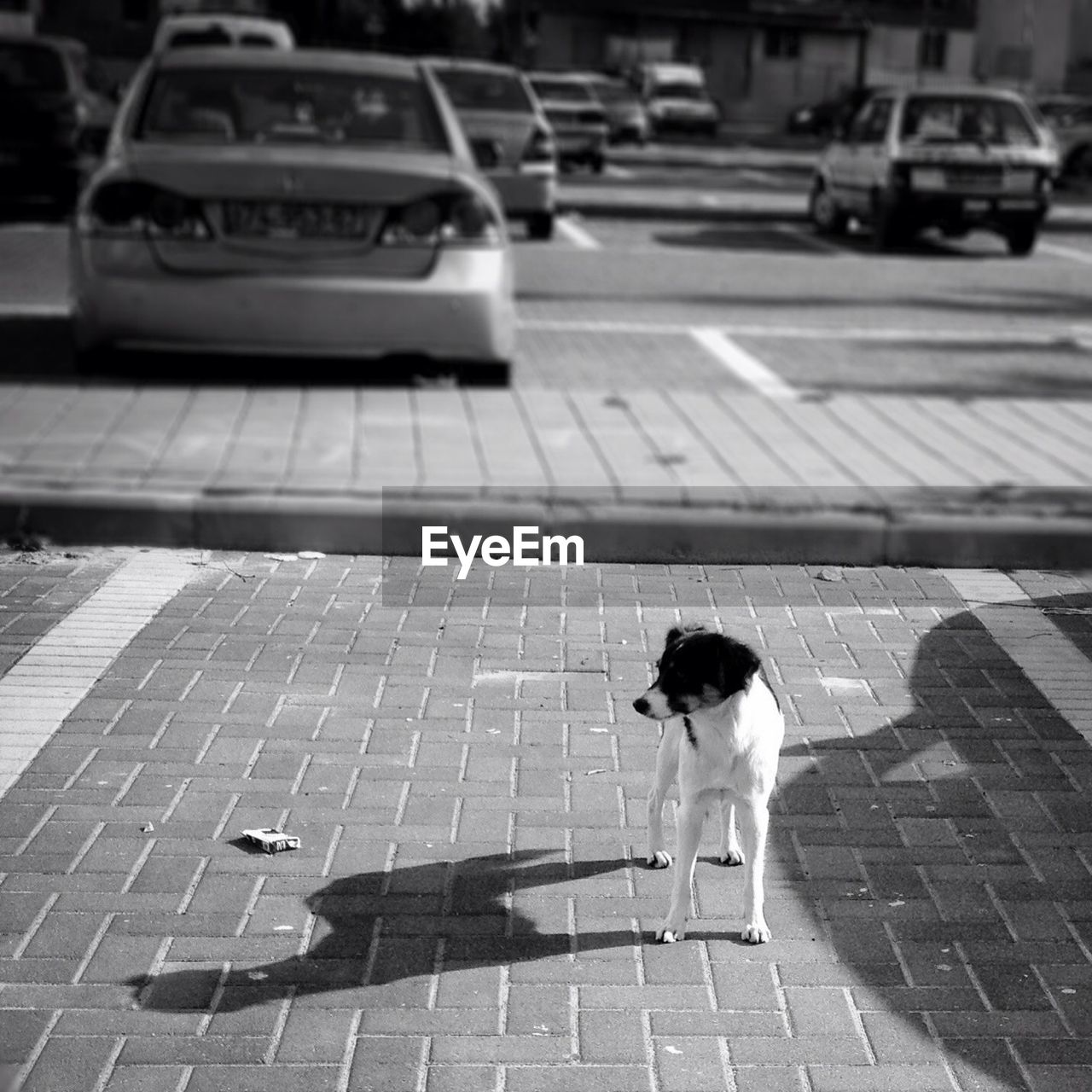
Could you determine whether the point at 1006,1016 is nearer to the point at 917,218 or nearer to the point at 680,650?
the point at 680,650

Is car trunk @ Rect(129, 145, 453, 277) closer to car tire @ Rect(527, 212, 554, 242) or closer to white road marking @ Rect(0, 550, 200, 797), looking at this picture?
white road marking @ Rect(0, 550, 200, 797)

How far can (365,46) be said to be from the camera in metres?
66.8

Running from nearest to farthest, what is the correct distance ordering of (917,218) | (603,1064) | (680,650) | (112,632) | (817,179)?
(603,1064) < (680,650) < (112,632) < (917,218) < (817,179)

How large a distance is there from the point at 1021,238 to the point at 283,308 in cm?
1237

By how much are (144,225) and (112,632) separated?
371cm

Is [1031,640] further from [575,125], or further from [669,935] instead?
[575,125]

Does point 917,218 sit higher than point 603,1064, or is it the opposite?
point 603,1064

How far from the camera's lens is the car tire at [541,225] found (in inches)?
794

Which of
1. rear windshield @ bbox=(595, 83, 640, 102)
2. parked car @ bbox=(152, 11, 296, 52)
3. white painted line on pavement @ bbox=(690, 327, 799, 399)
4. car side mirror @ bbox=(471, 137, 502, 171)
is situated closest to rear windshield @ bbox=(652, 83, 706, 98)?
rear windshield @ bbox=(595, 83, 640, 102)

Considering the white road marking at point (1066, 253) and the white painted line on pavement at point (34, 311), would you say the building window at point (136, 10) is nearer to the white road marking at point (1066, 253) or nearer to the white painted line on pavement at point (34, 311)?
the white road marking at point (1066, 253)

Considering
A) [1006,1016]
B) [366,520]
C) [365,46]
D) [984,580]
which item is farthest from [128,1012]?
[365,46]

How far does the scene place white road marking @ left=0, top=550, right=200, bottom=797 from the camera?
17.6 feet

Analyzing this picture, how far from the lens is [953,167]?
65.1 feet

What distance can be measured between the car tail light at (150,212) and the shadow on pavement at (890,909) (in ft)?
16.8
